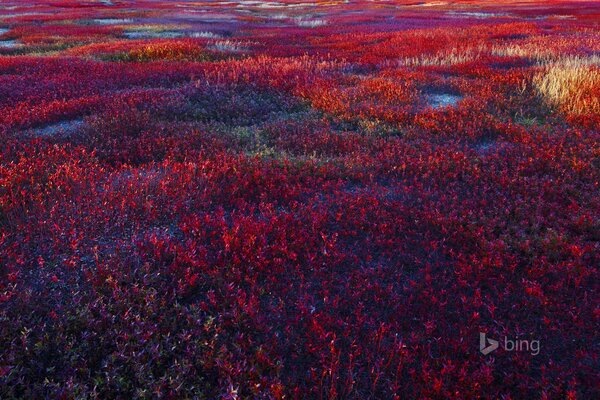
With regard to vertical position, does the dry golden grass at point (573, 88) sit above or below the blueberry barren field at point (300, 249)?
above

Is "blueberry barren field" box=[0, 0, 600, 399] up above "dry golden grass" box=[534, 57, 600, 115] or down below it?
below

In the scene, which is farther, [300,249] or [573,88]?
[573,88]

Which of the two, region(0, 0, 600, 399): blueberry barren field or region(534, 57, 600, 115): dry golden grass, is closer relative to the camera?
region(0, 0, 600, 399): blueberry barren field

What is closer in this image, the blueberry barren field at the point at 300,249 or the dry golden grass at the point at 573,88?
the blueberry barren field at the point at 300,249

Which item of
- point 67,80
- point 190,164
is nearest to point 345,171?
point 190,164
